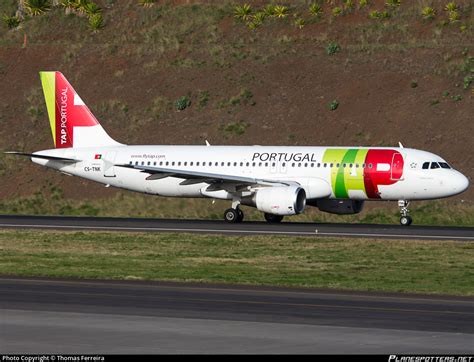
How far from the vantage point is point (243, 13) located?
85812mm

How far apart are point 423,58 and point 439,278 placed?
4812cm

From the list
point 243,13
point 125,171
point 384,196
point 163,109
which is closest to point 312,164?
point 384,196

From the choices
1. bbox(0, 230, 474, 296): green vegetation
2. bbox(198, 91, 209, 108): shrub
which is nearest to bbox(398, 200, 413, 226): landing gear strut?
bbox(0, 230, 474, 296): green vegetation

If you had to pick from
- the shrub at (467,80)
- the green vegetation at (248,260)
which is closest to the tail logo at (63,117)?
the green vegetation at (248,260)

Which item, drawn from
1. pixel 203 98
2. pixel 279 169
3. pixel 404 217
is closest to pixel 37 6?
pixel 203 98

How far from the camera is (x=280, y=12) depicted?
278 feet

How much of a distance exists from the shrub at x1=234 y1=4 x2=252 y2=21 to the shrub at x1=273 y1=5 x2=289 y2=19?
2.02 metres

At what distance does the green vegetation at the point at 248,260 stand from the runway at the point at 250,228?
265 centimetres

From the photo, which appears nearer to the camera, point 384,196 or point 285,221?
point 384,196

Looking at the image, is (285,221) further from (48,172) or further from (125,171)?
(48,172)

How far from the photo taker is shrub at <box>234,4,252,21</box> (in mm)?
85775

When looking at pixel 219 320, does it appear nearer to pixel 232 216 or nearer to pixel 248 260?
pixel 248 260

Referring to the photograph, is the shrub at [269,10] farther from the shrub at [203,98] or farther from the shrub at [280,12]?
the shrub at [203,98]

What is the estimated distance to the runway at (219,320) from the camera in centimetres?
1833
